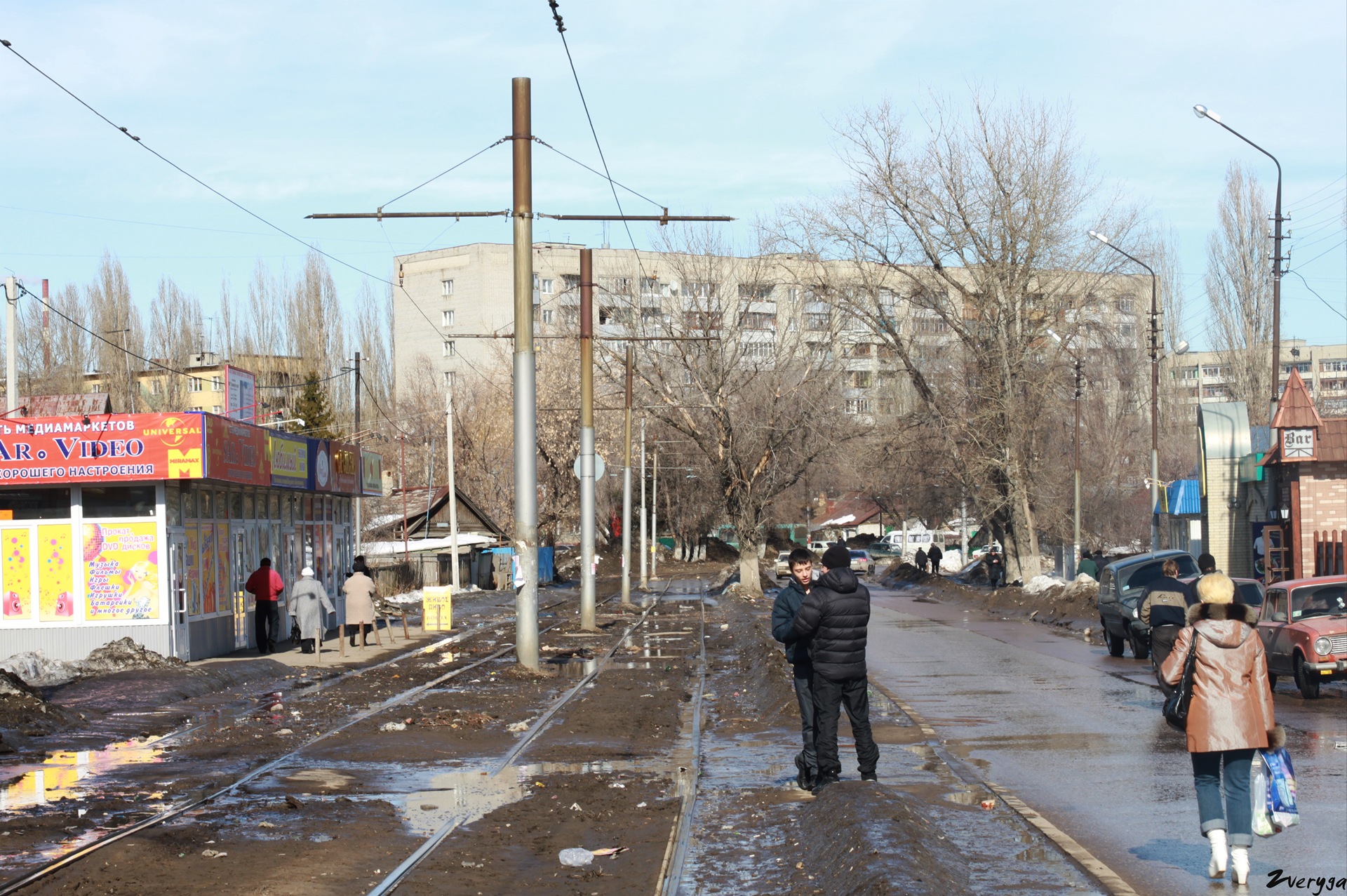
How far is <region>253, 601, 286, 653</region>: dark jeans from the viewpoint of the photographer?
23.8 m

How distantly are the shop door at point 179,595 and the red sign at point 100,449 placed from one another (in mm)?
1266

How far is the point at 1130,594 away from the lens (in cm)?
2255

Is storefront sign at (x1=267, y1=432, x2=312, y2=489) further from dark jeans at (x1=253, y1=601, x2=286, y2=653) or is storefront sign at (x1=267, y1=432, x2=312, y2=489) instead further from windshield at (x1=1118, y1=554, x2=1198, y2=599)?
windshield at (x1=1118, y1=554, x2=1198, y2=599)

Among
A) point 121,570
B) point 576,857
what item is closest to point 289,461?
point 121,570

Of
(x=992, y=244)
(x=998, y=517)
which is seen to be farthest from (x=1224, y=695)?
(x=998, y=517)

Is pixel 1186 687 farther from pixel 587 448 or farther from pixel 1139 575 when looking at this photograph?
pixel 587 448

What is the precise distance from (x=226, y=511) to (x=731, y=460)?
25.7 m

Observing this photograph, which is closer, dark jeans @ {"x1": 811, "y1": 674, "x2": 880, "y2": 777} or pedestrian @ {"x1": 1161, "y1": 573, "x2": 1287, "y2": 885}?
pedestrian @ {"x1": 1161, "y1": 573, "x2": 1287, "y2": 885}

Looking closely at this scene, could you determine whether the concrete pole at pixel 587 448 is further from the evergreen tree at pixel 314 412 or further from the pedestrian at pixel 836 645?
the evergreen tree at pixel 314 412

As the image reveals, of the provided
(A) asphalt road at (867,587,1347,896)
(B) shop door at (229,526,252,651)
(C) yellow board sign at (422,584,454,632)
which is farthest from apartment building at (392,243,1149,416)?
(A) asphalt road at (867,587,1347,896)

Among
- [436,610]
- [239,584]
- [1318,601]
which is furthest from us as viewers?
[436,610]

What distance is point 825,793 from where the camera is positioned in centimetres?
884

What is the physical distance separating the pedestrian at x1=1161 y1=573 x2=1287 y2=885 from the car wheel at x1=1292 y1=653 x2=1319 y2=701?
949 cm

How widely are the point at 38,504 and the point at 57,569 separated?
1080mm
